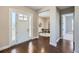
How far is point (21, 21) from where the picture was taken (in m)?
2.19

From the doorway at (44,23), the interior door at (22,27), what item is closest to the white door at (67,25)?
the doorway at (44,23)

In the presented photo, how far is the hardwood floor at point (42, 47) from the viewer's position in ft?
6.64

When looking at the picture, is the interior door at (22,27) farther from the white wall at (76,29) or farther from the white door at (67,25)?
the white wall at (76,29)

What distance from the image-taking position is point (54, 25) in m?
2.13

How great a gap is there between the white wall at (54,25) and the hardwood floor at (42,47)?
0.12m

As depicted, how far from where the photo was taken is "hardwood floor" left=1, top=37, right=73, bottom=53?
6.64 feet

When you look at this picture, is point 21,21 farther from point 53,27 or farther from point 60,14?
point 60,14

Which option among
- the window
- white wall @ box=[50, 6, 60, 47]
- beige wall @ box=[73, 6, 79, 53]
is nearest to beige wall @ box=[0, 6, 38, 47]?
the window

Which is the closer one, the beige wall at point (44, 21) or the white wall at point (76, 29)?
the white wall at point (76, 29)

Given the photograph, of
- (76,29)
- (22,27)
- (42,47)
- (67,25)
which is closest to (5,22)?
(22,27)

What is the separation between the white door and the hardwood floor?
17 centimetres

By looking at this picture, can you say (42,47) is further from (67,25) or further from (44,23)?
(67,25)
